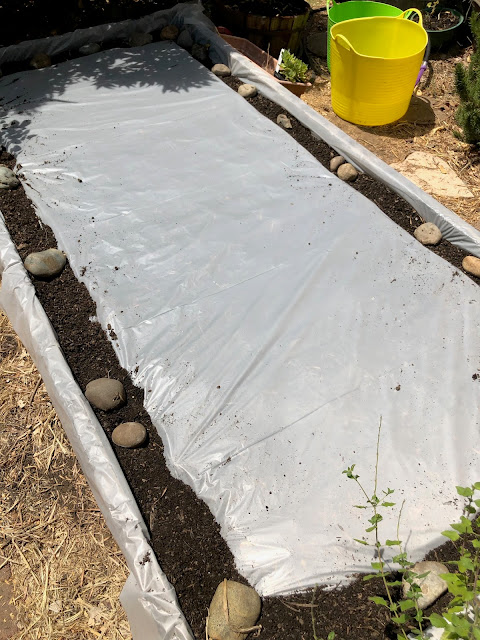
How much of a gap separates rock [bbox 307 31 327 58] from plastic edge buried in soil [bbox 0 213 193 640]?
12.5ft

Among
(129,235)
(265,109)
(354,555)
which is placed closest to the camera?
(354,555)

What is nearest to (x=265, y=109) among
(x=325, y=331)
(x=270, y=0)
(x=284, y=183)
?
(x=284, y=183)

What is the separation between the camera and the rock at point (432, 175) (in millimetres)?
3986

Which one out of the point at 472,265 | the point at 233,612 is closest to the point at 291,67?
the point at 472,265

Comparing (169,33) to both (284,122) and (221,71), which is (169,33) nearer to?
(221,71)

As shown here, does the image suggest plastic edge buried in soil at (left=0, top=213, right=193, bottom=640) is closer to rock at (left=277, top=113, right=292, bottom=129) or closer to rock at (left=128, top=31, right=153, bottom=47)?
rock at (left=277, top=113, right=292, bottom=129)

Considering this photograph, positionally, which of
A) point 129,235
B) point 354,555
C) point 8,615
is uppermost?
point 129,235

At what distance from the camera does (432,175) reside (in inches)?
162

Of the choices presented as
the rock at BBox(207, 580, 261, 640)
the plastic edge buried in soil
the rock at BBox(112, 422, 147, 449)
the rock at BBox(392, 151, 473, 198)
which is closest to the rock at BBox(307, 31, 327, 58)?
the rock at BBox(392, 151, 473, 198)

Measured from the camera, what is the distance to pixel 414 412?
2.55 m

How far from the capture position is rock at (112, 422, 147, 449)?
8.06 ft

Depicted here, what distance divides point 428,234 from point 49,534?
2598 millimetres

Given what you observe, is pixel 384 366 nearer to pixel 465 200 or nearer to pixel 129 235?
pixel 129 235

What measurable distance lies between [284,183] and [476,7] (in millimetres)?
3279
